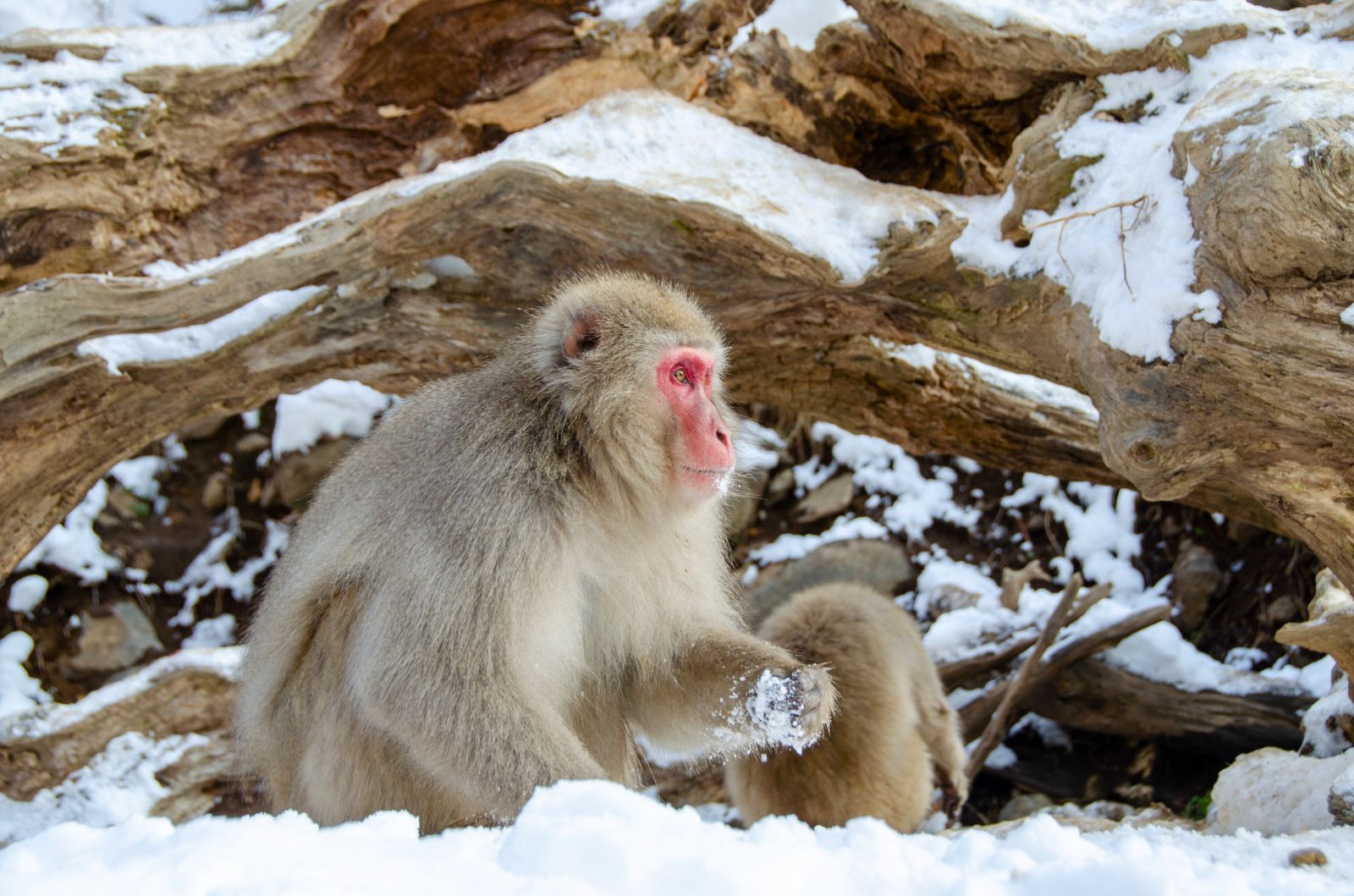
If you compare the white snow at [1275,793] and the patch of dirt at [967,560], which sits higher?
the white snow at [1275,793]

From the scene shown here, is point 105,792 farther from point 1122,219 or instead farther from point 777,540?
point 1122,219

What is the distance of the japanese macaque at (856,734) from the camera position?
3.46 meters

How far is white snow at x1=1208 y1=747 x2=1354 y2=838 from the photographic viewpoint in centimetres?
259

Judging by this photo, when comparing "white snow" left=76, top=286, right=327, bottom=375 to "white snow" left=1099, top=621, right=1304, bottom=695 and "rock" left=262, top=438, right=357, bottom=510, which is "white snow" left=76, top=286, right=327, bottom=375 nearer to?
"rock" left=262, top=438, right=357, bottom=510

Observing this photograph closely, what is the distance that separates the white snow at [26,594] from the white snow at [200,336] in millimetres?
2093

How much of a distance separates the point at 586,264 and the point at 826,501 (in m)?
2.73

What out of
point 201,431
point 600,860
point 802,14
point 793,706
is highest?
point 802,14

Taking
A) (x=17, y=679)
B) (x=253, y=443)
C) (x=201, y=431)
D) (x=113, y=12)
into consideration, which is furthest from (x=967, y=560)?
(x=113, y=12)

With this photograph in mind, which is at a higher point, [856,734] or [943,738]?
[856,734]

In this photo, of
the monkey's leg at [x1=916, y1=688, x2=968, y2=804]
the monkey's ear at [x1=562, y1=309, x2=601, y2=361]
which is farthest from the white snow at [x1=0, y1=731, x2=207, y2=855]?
the monkey's leg at [x1=916, y1=688, x2=968, y2=804]

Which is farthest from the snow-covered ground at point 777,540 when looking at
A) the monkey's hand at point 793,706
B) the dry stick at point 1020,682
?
the monkey's hand at point 793,706

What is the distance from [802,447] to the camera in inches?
244

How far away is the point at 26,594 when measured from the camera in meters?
4.86

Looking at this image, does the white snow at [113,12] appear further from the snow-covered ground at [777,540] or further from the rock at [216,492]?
the rock at [216,492]
